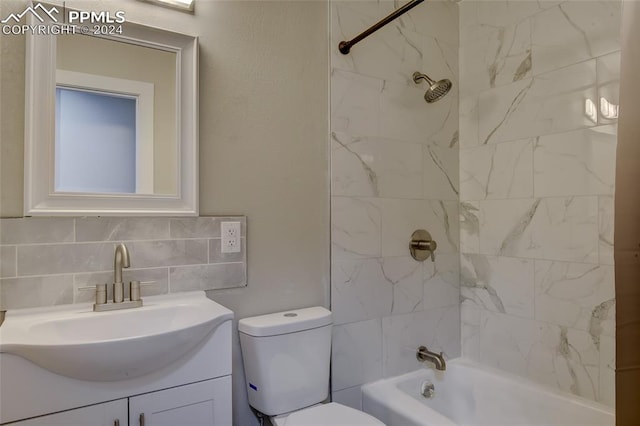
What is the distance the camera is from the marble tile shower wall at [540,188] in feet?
5.32

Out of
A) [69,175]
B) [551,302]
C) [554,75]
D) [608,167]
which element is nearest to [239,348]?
[69,175]

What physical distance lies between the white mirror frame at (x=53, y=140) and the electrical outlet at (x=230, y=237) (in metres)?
0.14

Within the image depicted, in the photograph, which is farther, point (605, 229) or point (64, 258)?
point (605, 229)

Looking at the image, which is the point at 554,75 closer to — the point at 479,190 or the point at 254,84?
the point at 479,190

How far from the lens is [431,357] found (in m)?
1.92

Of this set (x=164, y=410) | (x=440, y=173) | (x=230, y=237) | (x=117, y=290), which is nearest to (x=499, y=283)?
(x=440, y=173)

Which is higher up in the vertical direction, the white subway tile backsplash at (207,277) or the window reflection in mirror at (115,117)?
the window reflection in mirror at (115,117)

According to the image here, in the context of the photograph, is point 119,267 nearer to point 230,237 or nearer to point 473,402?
point 230,237

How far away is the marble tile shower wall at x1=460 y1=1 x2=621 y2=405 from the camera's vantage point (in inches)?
63.8

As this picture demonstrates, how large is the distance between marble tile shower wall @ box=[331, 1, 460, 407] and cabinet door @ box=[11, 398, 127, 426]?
0.96 metres

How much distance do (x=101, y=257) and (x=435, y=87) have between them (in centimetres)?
160

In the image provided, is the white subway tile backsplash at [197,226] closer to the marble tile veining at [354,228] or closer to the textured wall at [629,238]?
the marble tile veining at [354,228]

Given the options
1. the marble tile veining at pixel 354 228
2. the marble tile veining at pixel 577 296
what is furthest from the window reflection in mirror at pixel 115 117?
the marble tile veining at pixel 577 296

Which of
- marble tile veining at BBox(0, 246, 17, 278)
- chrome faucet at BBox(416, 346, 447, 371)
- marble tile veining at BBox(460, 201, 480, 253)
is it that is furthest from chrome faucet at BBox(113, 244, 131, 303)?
marble tile veining at BBox(460, 201, 480, 253)
